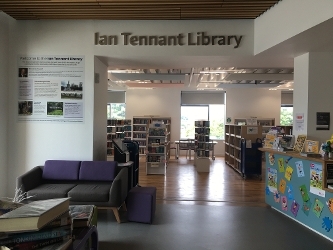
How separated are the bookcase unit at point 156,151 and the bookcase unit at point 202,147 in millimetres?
1284

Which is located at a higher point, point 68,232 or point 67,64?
point 67,64

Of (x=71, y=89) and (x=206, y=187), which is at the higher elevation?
(x=71, y=89)

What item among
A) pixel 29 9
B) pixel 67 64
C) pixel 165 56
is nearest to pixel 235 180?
pixel 165 56

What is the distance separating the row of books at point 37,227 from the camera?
1.37 metres

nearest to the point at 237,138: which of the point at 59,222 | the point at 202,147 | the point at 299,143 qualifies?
the point at 202,147

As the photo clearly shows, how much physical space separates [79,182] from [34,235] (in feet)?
11.5

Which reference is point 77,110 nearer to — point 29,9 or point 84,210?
point 29,9

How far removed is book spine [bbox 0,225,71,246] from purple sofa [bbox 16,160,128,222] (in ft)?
8.24

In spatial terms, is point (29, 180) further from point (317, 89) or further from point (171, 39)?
point (317, 89)

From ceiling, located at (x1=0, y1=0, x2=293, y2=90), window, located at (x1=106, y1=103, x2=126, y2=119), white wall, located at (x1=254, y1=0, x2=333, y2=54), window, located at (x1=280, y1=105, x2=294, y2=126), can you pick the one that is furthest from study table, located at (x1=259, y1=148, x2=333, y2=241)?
window, located at (x1=106, y1=103, x2=126, y2=119)

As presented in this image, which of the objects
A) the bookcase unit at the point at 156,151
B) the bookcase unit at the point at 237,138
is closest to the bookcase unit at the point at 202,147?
the bookcase unit at the point at 237,138

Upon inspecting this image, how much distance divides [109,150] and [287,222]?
8.63 metres

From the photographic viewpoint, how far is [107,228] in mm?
3947

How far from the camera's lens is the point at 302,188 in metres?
4.09
